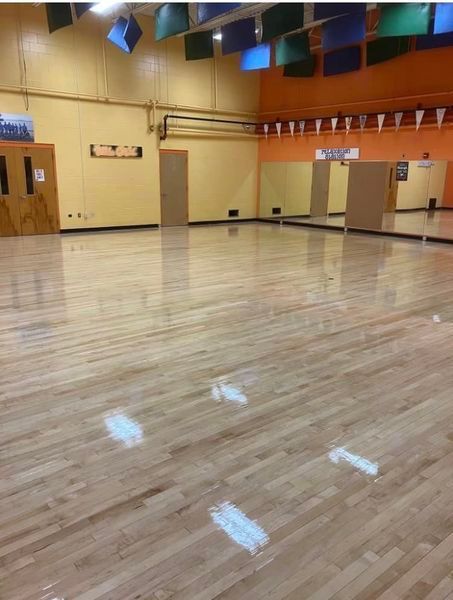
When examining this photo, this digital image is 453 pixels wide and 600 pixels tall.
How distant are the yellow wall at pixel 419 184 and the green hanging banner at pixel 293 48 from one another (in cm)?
340

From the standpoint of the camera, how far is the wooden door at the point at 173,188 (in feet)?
42.5

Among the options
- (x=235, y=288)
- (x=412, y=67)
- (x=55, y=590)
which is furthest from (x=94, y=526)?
(x=412, y=67)

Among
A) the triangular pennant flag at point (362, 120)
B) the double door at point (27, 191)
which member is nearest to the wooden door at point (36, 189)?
the double door at point (27, 191)

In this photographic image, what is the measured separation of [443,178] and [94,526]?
13.8 meters

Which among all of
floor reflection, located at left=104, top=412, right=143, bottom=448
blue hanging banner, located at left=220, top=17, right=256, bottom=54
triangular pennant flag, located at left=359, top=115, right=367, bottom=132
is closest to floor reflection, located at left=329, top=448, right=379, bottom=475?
floor reflection, located at left=104, top=412, right=143, bottom=448

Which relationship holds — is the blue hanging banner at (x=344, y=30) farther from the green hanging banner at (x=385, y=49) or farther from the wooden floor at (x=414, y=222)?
the wooden floor at (x=414, y=222)

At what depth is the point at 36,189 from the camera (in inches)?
438

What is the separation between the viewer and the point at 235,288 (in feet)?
21.2

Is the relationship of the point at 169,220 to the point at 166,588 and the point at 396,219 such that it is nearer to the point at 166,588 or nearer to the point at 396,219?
the point at 396,219

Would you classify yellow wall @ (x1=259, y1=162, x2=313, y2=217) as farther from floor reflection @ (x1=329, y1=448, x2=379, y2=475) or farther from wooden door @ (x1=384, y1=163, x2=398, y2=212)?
floor reflection @ (x1=329, y1=448, x2=379, y2=475)

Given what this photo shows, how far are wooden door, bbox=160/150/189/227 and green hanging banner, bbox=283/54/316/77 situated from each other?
343 centimetres

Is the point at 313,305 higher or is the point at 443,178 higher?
the point at 443,178

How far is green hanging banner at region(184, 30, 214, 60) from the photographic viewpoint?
10.3 meters

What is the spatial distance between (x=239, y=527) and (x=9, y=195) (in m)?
10.6
